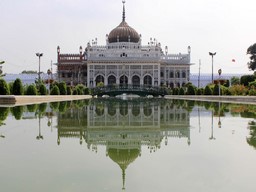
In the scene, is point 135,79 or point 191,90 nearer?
point 191,90

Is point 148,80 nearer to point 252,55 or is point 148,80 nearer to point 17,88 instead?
point 252,55

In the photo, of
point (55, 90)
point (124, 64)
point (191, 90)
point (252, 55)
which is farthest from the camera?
point (124, 64)

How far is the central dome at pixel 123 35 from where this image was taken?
77562 millimetres

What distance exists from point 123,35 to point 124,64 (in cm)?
570

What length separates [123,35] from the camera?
7769 cm

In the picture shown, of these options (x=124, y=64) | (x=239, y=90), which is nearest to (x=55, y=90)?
(x=239, y=90)

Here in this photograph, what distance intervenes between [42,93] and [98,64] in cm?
4064

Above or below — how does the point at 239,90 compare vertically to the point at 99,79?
below

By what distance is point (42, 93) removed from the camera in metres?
36.2

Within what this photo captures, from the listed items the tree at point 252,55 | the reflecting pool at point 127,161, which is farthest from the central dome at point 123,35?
the reflecting pool at point 127,161

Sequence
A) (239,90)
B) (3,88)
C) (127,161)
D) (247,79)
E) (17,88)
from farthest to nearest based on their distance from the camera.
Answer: (247,79)
(239,90)
(17,88)
(3,88)
(127,161)

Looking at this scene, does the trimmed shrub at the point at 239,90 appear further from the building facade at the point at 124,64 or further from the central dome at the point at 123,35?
the central dome at the point at 123,35

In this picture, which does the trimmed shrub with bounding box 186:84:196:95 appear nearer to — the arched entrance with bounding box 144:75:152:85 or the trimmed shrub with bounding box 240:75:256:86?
the trimmed shrub with bounding box 240:75:256:86

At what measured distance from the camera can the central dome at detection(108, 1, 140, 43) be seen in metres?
77.6
